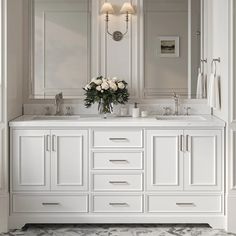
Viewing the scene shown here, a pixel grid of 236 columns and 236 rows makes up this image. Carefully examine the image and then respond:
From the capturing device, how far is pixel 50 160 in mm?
4363

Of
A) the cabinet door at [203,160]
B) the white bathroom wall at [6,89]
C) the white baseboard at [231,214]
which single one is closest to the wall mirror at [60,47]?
the white bathroom wall at [6,89]

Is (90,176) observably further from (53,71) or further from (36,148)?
(53,71)

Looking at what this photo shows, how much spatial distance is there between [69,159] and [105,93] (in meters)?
0.72

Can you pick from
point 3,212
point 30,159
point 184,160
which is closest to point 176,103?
point 184,160

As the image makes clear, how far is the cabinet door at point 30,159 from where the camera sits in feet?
14.3

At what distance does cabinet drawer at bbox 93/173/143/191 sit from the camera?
438 cm

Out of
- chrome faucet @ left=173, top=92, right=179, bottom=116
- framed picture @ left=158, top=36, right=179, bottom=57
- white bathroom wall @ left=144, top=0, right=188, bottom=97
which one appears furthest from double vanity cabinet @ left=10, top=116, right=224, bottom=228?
framed picture @ left=158, top=36, right=179, bottom=57

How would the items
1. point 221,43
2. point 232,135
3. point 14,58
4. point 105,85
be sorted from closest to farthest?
point 232,135
point 221,43
point 14,58
point 105,85

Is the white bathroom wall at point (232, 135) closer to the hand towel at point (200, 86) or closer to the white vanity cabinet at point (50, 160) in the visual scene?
the hand towel at point (200, 86)

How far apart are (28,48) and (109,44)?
74 cm

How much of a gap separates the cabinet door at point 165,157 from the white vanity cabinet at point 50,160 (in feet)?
1.72

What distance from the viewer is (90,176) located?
437cm

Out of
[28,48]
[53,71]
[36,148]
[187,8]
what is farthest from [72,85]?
[187,8]

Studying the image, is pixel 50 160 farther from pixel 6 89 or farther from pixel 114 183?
pixel 6 89
